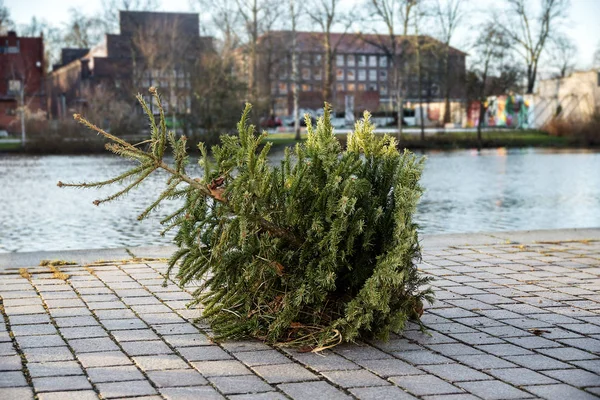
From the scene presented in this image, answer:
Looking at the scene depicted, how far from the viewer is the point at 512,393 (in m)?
4.11

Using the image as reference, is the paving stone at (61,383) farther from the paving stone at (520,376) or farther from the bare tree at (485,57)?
the bare tree at (485,57)

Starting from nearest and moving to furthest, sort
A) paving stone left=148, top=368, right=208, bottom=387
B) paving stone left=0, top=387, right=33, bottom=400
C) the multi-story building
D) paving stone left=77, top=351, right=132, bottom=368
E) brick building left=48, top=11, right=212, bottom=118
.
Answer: paving stone left=0, top=387, right=33, bottom=400
paving stone left=148, top=368, right=208, bottom=387
paving stone left=77, top=351, right=132, bottom=368
brick building left=48, top=11, right=212, bottom=118
the multi-story building

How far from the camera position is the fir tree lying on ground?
16.4ft

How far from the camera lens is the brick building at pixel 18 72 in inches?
2913

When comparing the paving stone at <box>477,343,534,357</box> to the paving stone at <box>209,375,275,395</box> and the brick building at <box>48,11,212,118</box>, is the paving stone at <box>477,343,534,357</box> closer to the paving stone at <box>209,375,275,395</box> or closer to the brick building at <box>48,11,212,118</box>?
the paving stone at <box>209,375,275,395</box>

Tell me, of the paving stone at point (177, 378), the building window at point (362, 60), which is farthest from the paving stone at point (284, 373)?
the building window at point (362, 60)

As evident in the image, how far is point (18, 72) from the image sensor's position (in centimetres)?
7381

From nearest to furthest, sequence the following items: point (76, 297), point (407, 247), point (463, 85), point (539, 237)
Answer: point (407, 247) → point (76, 297) → point (539, 237) → point (463, 85)

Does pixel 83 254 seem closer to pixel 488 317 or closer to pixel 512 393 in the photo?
pixel 488 317

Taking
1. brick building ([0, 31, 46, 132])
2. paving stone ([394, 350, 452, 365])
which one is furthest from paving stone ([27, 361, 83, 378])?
brick building ([0, 31, 46, 132])

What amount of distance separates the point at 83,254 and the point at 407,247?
4558 mm

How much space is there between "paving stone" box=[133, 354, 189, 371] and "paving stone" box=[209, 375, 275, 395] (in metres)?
0.33

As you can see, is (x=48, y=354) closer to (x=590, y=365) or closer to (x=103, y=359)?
(x=103, y=359)

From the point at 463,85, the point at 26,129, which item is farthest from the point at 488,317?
the point at 463,85
